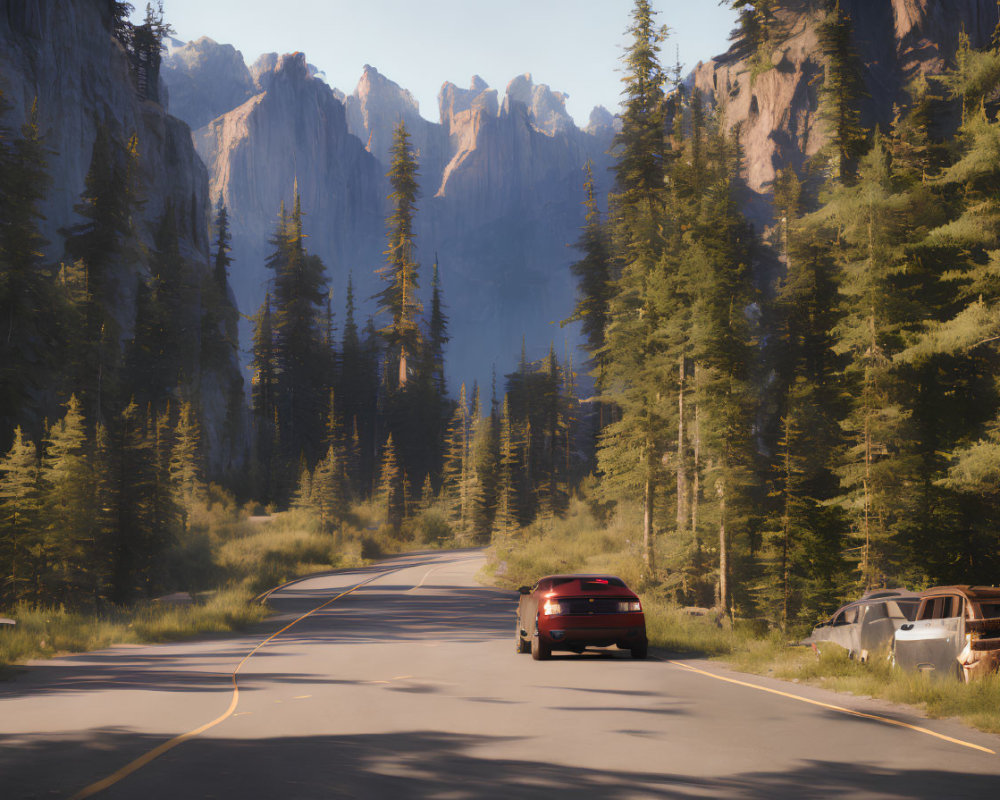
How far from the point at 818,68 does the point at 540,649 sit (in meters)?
70.5

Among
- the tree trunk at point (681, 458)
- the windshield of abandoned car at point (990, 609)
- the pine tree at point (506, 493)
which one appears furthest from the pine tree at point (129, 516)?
the windshield of abandoned car at point (990, 609)

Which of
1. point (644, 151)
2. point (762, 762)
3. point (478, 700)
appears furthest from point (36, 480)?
point (644, 151)

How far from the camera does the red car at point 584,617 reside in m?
16.1

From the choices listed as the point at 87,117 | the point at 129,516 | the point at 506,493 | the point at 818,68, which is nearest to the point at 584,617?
the point at 129,516

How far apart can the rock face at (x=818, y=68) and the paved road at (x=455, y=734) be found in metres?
64.2

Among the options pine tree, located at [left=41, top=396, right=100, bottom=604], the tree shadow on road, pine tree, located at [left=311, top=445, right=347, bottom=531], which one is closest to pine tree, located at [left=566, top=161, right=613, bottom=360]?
pine tree, located at [left=311, top=445, right=347, bottom=531]

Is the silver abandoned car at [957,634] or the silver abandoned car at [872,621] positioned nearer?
the silver abandoned car at [957,634]

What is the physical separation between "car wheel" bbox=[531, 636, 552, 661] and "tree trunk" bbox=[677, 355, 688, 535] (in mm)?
17007

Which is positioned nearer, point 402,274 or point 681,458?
point 681,458

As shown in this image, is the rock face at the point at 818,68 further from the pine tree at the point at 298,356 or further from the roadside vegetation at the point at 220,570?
the pine tree at the point at 298,356

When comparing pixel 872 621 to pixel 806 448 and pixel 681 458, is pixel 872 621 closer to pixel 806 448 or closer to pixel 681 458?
pixel 681 458

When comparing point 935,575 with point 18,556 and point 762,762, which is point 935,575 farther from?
point 18,556

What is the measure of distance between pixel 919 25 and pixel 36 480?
74.4 m

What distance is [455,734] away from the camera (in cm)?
930
